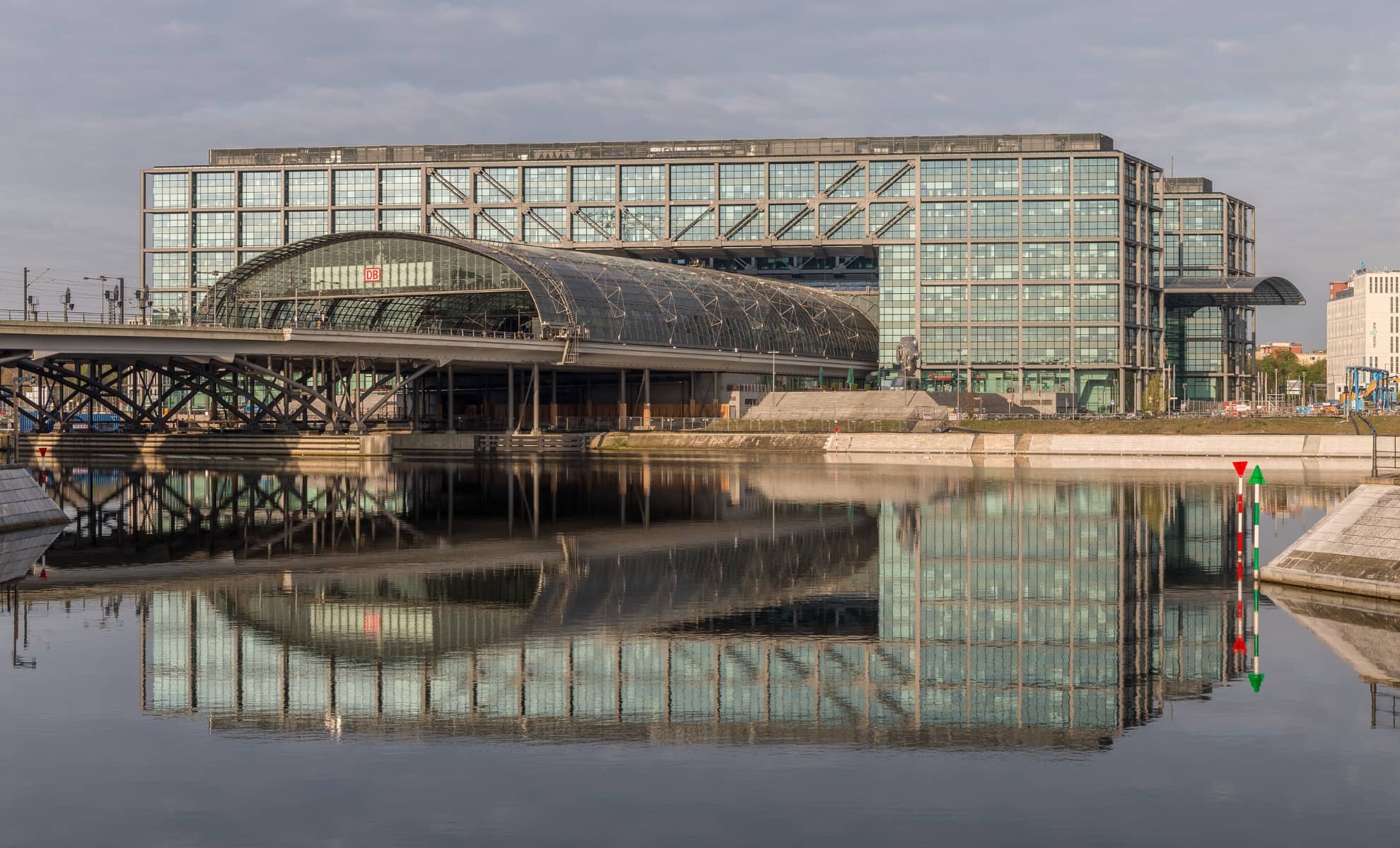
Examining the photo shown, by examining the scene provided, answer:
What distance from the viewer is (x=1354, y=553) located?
35.4 m

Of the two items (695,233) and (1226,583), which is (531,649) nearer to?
(1226,583)

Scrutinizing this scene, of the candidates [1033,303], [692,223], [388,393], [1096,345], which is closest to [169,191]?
[692,223]

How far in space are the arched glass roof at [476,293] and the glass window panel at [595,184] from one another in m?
30.4

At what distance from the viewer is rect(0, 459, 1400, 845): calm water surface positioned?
60.7ft

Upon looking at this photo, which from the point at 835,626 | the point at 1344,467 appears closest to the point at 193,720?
the point at 835,626

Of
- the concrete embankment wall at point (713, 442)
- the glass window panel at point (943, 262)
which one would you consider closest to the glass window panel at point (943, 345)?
the glass window panel at point (943, 262)

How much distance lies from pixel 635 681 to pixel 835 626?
7.15m

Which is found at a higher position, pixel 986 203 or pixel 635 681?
pixel 986 203

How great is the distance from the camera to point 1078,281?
579 feet

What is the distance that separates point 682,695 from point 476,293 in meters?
Result: 118

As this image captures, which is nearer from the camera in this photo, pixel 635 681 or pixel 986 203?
pixel 635 681

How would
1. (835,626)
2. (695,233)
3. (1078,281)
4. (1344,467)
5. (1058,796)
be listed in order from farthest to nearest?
(695,233) → (1078,281) → (1344,467) → (835,626) → (1058,796)

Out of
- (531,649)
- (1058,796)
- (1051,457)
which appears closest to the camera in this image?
(1058,796)

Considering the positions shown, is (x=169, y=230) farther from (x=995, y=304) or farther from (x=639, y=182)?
(x=995, y=304)
